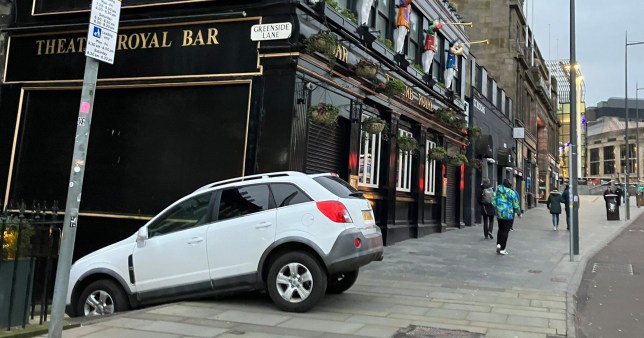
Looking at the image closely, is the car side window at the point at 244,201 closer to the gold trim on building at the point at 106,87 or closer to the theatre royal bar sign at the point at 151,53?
the gold trim on building at the point at 106,87

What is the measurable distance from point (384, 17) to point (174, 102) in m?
6.84

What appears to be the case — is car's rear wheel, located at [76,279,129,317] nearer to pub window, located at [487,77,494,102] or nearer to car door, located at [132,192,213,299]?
car door, located at [132,192,213,299]

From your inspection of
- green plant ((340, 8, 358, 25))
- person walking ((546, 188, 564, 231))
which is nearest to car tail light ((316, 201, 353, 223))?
green plant ((340, 8, 358, 25))

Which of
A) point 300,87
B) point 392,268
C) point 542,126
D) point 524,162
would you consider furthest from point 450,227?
point 542,126

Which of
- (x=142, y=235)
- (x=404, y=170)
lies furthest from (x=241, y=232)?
(x=404, y=170)

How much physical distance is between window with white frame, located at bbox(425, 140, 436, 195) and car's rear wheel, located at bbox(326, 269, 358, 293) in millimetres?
10365

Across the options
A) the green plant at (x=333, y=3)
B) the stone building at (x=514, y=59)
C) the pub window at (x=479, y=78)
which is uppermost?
the stone building at (x=514, y=59)

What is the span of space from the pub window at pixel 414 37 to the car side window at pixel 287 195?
34.7 ft

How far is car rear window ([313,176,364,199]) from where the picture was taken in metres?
6.61

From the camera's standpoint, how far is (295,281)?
631 cm

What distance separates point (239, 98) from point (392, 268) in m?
4.72

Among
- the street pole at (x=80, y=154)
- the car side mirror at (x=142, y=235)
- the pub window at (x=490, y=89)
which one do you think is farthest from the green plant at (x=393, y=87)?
the pub window at (x=490, y=89)

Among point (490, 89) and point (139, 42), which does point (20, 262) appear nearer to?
point (139, 42)

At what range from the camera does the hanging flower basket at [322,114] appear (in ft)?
32.6
